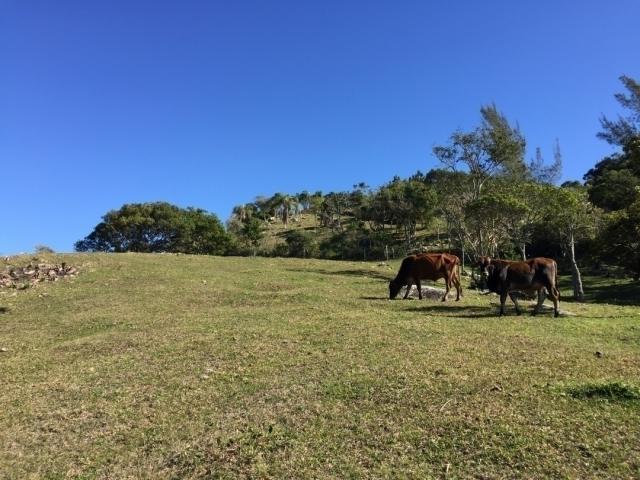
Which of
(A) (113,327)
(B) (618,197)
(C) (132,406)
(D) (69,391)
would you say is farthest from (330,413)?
(B) (618,197)

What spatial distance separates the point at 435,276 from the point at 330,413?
13.7 m

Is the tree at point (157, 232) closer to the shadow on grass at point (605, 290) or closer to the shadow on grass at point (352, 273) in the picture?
the shadow on grass at point (352, 273)

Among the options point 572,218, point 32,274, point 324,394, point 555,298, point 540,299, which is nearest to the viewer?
point 324,394

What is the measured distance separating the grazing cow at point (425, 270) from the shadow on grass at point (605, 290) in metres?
11.5

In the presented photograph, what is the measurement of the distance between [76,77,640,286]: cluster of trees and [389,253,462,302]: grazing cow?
7744 millimetres

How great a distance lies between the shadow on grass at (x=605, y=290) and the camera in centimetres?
3179

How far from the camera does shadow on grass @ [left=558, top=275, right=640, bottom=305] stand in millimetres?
31791

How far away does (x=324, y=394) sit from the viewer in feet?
31.1

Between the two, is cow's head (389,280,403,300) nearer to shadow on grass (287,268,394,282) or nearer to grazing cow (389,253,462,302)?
grazing cow (389,253,462,302)

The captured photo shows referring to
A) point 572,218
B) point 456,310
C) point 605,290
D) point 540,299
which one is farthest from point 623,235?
point 456,310

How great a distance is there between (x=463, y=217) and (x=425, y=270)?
18267mm

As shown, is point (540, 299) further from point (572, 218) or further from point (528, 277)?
point (572, 218)

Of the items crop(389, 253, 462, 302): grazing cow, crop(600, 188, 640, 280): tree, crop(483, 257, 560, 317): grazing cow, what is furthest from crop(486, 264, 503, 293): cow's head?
crop(600, 188, 640, 280): tree

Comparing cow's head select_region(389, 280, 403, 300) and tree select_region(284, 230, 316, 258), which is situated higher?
tree select_region(284, 230, 316, 258)
